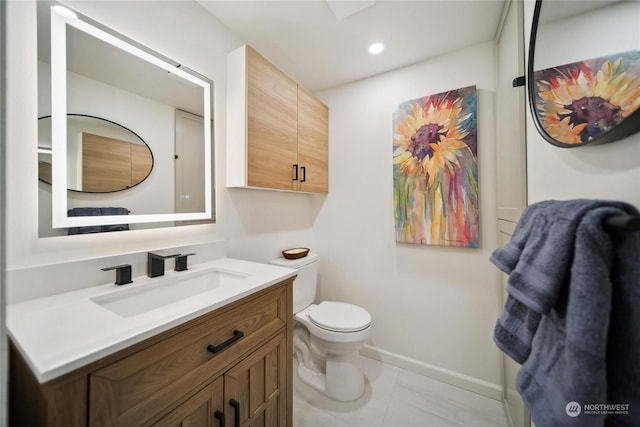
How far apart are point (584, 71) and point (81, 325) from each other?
4.96 ft

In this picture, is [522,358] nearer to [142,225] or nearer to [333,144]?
[142,225]

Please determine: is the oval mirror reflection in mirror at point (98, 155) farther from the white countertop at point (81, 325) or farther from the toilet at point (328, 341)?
the toilet at point (328, 341)

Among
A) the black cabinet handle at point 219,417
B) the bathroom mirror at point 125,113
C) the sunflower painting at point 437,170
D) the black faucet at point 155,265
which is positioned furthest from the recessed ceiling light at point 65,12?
the sunflower painting at point 437,170

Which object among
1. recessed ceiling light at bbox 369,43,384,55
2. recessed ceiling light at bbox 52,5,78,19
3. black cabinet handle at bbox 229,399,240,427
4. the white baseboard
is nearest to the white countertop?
black cabinet handle at bbox 229,399,240,427

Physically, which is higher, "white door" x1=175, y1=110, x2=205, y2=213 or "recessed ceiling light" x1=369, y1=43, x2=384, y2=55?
"recessed ceiling light" x1=369, y1=43, x2=384, y2=55

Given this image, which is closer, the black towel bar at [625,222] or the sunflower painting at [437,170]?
the black towel bar at [625,222]

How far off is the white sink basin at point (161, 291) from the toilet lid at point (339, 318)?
699 millimetres

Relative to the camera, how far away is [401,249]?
186cm

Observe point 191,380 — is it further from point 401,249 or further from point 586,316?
point 401,249

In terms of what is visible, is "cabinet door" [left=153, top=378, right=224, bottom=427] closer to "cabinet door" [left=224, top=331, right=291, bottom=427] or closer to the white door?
"cabinet door" [left=224, top=331, right=291, bottom=427]

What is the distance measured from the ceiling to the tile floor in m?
2.38

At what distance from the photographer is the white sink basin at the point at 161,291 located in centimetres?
90

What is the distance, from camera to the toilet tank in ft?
5.63

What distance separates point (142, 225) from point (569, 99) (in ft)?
5.52
